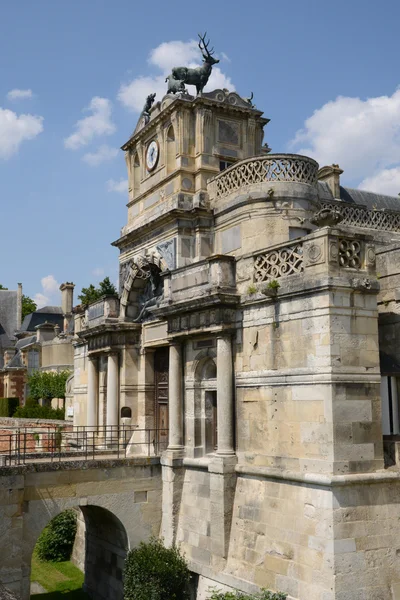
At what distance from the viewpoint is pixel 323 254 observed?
11.8 meters

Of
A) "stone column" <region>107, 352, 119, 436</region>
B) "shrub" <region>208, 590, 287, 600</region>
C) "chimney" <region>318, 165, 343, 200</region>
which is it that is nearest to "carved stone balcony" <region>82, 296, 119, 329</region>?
"stone column" <region>107, 352, 119, 436</region>

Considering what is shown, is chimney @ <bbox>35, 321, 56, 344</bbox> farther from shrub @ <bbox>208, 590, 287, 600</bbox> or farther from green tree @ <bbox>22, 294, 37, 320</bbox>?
shrub @ <bbox>208, 590, 287, 600</bbox>

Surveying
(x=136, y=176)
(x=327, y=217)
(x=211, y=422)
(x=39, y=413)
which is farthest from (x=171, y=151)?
(x=39, y=413)

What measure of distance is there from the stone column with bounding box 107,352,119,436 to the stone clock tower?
335 cm

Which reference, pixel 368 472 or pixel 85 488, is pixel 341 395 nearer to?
pixel 368 472

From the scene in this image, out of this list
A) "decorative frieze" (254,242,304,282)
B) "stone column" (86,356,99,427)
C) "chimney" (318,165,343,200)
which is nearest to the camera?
"decorative frieze" (254,242,304,282)

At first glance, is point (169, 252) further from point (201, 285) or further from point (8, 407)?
point (8, 407)

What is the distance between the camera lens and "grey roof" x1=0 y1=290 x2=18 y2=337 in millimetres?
57406

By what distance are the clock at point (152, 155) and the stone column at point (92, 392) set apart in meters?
6.32

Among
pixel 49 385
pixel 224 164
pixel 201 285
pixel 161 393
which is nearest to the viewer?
pixel 201 285

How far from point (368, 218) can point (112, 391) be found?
8.84 metres

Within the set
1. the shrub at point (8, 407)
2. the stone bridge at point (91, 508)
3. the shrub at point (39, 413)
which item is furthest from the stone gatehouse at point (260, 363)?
the shrub at point (8, 407)

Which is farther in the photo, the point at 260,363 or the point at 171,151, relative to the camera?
the point at 171,151

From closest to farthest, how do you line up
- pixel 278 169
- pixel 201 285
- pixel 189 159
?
1. pixel 201 285
2. pixel 278 169
3. pixel 189 159
